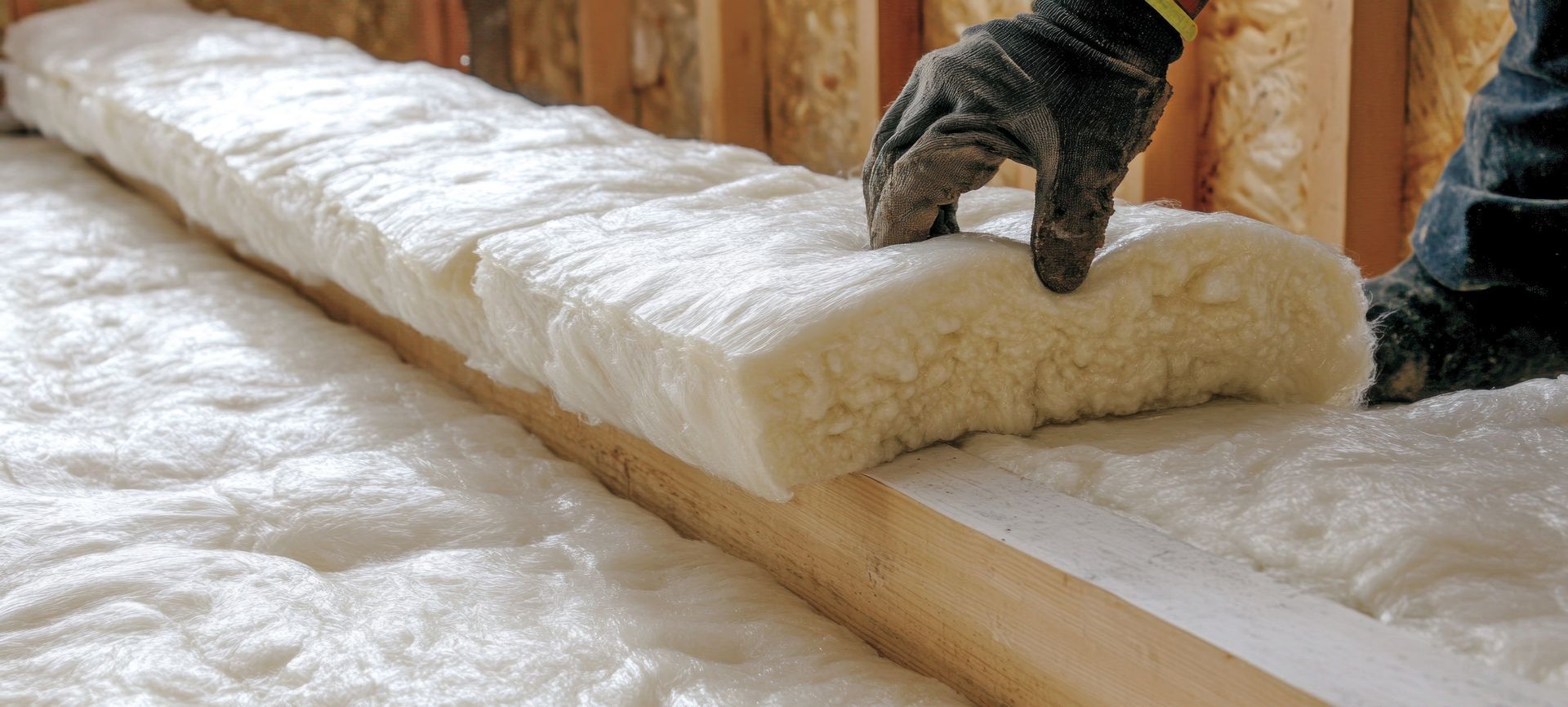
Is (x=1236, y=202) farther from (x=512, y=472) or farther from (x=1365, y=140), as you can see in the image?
(x=512, y=472)

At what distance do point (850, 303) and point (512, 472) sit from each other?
0.57 meters

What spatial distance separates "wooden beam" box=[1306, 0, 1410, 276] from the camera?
2189 millimetres

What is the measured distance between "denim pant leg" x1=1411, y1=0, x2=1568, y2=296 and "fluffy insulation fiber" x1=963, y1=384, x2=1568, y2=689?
0.41m

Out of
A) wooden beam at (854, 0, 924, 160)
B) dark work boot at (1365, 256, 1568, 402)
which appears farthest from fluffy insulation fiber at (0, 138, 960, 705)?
wooden beam at (854, 0, 924, 160)

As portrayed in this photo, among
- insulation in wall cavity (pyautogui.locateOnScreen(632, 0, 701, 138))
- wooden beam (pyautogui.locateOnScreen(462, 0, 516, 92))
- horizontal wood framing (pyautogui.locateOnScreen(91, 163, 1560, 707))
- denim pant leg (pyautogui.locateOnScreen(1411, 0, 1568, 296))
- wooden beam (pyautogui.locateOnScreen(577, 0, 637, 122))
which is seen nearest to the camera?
horizontal wood framing (pyautogui.locateOnScreen(91, 163, 1560, 707))

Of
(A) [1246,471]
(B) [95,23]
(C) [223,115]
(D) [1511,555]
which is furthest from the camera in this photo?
(B) [95,23]

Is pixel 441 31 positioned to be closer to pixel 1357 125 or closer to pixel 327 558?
pixel 1357 125

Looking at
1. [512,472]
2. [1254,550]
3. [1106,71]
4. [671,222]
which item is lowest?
[512,472]

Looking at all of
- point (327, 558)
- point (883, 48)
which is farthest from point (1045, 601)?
point (883, 48)

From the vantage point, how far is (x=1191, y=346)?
3.72 feet

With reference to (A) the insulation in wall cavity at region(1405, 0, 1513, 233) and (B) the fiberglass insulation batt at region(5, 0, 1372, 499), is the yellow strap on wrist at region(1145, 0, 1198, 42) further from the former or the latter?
(A) the insulation in wall cavity at region(1405, 0, 1513, 233)

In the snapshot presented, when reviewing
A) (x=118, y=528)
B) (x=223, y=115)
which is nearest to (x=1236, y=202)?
(x=223, y=115)

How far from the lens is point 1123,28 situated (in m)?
1.06

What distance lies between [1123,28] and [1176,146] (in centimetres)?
171
